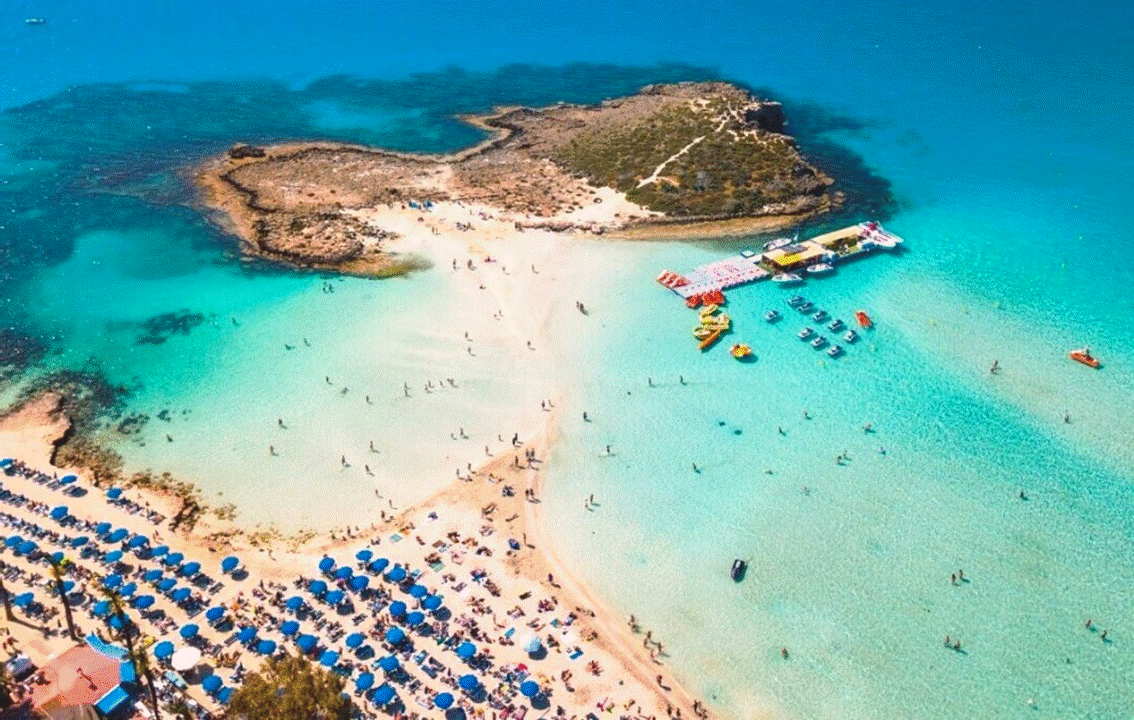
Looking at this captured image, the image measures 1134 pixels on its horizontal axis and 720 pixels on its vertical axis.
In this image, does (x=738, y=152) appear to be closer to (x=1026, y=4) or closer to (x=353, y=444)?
(x=353, y=444)

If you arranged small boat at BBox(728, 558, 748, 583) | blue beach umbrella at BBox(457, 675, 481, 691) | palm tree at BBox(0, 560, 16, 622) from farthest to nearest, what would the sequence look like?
small boat at BBox(728, 558, 748, 583), palm tree at BBox(0, 560, 16, 622), blue beach umbrella at BBox(457, 675, 481, 691)

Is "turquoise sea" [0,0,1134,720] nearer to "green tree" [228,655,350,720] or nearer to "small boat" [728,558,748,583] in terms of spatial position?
"small boat" [728,558,748,583]

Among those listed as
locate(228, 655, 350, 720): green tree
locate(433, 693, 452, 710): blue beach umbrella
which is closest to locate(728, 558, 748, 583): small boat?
locate(433, 693, 452, 710): blue beach umbrella

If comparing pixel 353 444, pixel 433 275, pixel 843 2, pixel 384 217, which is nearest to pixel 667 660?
pixel 353 444

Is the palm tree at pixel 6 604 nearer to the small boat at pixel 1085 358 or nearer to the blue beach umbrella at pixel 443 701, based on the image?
the blue beach umbrella at pixel 443 701

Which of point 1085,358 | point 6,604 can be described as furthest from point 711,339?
point 6,604

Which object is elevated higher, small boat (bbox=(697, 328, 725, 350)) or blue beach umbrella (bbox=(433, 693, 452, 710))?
small boat (bbox=(697, 328, 725, 350))
